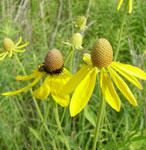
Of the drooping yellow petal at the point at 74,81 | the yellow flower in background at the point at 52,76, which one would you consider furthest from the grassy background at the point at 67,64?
the drooping yellow petal at the point at 74,81

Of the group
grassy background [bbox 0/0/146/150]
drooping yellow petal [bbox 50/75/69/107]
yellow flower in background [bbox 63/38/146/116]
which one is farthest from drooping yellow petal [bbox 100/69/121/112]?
grassy background [bbox 0/0/146/150]

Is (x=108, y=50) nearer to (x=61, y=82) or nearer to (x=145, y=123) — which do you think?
(x=61, y=82)

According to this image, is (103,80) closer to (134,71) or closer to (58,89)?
(134,71)

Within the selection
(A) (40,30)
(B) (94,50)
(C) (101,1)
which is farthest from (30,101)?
(C) (101,1)

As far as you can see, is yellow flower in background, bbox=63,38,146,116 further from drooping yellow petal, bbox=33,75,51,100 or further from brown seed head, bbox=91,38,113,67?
drooping yellow petal, bbox=33,75,51,100

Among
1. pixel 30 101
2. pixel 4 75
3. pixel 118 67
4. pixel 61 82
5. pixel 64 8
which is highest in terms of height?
pixel 64 8

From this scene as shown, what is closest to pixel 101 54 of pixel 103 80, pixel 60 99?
pixel 103 80
